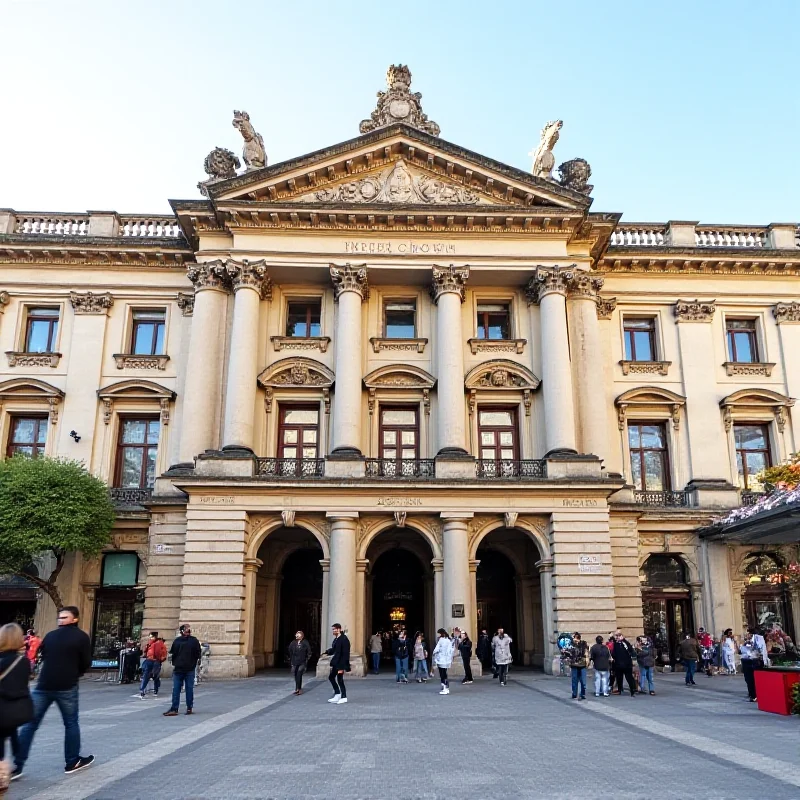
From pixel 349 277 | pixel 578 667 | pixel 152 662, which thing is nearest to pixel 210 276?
pixel 349 277

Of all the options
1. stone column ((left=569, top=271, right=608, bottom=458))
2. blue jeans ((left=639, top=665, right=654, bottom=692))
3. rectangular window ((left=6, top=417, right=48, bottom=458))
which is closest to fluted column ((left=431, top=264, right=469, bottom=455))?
stone column ((left=569, top=271, right=608, bottom=458))

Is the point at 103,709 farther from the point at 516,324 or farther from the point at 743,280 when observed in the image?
the point at 743,280

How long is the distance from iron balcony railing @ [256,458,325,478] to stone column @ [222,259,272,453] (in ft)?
2.67

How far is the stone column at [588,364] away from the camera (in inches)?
1118

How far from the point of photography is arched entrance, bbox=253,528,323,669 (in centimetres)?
2864

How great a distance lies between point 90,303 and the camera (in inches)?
1206

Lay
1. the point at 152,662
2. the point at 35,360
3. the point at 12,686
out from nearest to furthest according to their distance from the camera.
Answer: the point at 12,686 < the point at 152,662 < the point at 35,360

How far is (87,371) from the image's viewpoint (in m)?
29.9

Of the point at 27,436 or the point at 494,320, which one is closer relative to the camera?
the point at 27,436

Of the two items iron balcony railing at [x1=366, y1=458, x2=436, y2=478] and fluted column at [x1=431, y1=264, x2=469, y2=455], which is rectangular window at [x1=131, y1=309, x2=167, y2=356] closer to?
iron balcony railing at [x1=366, y1=458, x2=436, y2=478]

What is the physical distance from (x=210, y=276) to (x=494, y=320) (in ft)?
37.5

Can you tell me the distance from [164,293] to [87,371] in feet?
14.3

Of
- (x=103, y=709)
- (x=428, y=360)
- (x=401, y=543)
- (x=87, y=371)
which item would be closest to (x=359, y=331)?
(x=428, y=360)

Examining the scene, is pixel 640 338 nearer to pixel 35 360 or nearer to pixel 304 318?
pixel 304 318
